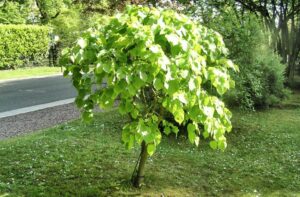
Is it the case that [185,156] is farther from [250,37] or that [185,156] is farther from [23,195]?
[250,37]

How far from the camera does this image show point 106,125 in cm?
704

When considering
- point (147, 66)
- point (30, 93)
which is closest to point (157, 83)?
point (147, 66)

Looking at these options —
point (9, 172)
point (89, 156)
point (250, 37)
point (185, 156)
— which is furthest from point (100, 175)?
point (250, 37)

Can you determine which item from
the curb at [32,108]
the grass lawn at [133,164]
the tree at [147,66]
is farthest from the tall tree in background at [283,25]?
the tree at [147,66]

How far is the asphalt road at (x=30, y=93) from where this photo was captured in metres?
10.1

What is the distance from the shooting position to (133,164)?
4.92m

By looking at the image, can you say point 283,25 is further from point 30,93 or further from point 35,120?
point 35,120

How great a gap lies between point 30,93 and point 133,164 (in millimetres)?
7986

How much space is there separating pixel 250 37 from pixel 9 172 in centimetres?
507

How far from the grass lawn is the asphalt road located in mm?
3727

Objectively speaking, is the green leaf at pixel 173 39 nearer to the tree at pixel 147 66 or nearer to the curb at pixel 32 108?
the tree at pixel 147 66

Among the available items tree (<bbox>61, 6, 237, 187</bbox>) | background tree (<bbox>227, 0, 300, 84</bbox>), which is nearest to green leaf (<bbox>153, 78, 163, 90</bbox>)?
tree (<bbox>61, 6, 237, 187</bbox>)

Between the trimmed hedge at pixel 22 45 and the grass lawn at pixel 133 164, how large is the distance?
14.6m

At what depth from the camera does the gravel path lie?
708 cm
